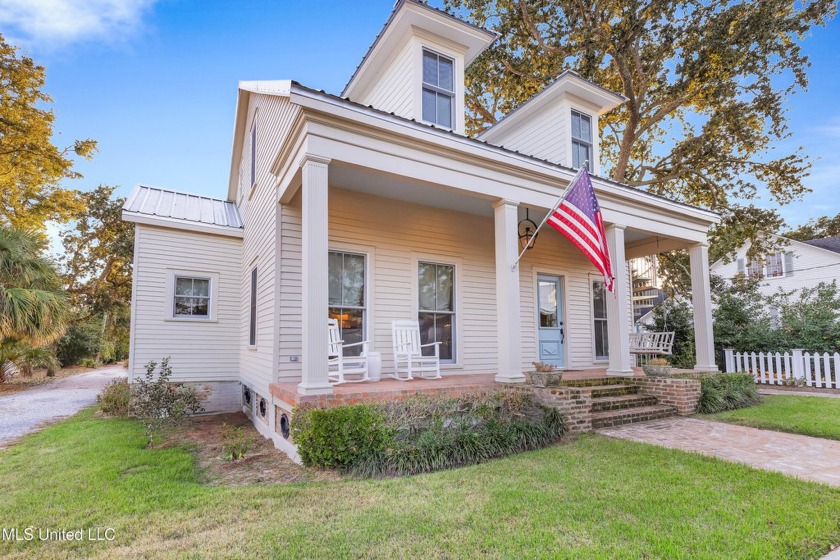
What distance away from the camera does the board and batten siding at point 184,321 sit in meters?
9.03

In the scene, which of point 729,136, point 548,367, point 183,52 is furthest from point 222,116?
point 729,136

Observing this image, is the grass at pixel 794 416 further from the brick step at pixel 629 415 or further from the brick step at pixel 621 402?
the brick step at pixel 621 402

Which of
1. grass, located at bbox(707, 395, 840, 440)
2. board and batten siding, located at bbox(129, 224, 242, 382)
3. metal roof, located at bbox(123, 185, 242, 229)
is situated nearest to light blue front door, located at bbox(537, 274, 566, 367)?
grass, located at bbox(707, 395, 840, 440)

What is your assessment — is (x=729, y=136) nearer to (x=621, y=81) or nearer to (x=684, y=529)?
(x=621, y=81)

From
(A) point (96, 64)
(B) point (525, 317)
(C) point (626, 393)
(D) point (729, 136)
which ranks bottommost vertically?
(C) point (626, 393)

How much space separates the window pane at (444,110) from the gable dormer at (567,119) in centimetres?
265

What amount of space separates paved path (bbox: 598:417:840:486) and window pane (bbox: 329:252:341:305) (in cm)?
434

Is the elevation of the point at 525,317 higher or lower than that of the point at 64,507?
higher

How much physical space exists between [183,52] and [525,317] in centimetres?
1165

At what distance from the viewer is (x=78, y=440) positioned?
6.34 meters

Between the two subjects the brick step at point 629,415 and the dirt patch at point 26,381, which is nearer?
the brick step at point 629,415

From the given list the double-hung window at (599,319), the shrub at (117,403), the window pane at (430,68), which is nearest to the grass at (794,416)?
the double-hung window at (599,319)

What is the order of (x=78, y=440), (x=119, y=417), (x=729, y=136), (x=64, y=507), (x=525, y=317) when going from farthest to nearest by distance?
(x=729, y=136) < (x=525, y=317) < (x=119, y=417) < (x=78, y=440) < (x=64, y=507)

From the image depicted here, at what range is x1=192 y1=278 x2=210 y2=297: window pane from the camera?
381 inches
